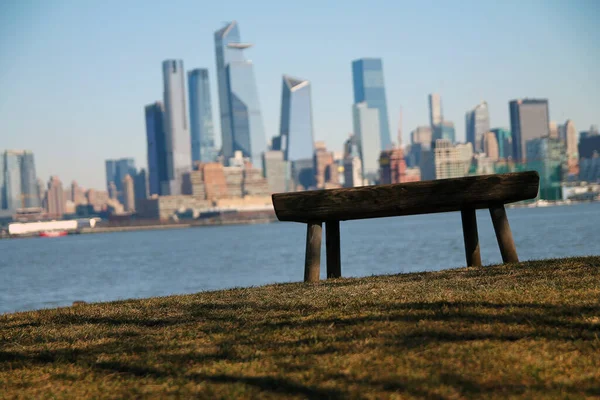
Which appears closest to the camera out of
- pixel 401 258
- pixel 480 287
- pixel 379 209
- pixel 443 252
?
pixel 480 287

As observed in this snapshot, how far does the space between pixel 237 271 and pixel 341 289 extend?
53946 millimetres

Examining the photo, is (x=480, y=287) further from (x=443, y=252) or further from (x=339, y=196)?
(x=443, y=252)

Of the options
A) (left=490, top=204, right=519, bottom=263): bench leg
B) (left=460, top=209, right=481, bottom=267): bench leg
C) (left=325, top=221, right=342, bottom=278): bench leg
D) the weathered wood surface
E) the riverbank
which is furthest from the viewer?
(left=325, top=221, right=342, bottom=278): bench leg

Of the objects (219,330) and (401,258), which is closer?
(219,330)

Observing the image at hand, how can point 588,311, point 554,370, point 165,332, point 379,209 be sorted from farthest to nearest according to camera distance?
1. point 379,209
2. point 165,332
3. point 588,311
4. point 554,370

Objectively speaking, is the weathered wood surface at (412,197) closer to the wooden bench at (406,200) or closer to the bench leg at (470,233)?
the wooden bench at (406,200)

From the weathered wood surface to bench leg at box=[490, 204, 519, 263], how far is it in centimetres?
15

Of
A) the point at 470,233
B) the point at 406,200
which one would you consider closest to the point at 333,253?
the point at 406,200

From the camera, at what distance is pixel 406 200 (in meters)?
9.97

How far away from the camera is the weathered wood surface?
9.89 metres

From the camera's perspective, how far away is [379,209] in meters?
10.0

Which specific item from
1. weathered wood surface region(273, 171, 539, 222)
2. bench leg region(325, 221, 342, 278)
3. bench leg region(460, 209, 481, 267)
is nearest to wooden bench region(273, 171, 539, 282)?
weathered wood surface region(273, 171, 539, 222)

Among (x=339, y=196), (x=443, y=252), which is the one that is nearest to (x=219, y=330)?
(x=339, y=196)

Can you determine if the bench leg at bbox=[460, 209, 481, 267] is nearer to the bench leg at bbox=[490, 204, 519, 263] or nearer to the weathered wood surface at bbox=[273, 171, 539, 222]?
the bench leg at bbox=[490, 204, 519, 263]
